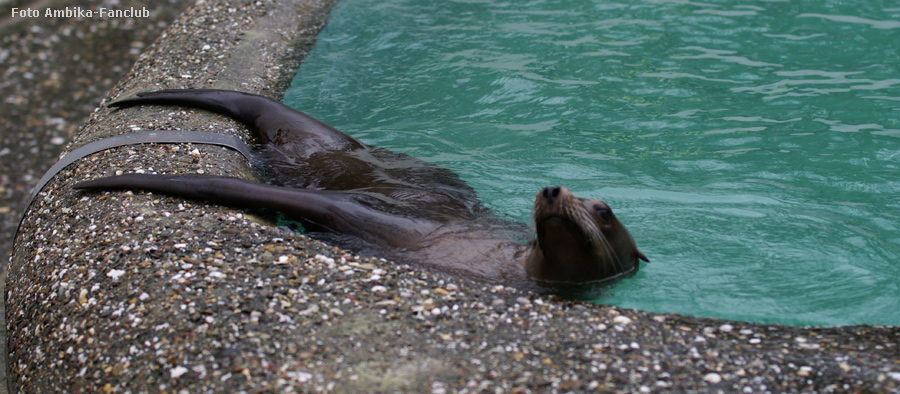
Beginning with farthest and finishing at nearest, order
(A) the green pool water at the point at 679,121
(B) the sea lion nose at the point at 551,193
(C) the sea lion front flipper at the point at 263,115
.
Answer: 1. (C) the sea lion front flipper at the point at 263,115
2. (A) the green pool water at the point at 679,121
3. (B) the sea lion nose at the point at 551,193

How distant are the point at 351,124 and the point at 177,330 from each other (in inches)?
139

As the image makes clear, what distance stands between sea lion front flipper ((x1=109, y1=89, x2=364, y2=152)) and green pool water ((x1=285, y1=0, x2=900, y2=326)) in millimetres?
774

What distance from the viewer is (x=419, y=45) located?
8070 mm

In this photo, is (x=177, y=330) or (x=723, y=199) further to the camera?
(x=723, y=199)

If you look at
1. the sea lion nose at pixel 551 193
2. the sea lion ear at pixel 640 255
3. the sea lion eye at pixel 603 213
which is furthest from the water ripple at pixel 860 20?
the sea lion nose at pixel 551 193

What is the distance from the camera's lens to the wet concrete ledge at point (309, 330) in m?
3.12

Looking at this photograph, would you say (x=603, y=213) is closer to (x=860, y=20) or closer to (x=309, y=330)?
(x=309, y=330)

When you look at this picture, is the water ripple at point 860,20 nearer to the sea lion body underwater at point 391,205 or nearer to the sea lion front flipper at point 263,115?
the sea lion body underwater at point 391,205

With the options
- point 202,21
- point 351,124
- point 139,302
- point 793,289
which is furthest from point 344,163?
point 202,21

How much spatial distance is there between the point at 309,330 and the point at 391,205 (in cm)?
151

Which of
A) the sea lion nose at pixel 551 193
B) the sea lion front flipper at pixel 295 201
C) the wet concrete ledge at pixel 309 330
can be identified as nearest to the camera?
the wet concrete ledge at pixel 309 330

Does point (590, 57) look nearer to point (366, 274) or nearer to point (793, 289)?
point (793, 289)

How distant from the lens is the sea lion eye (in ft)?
12.6

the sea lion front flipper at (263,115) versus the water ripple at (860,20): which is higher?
the water ripple at (860,20)
